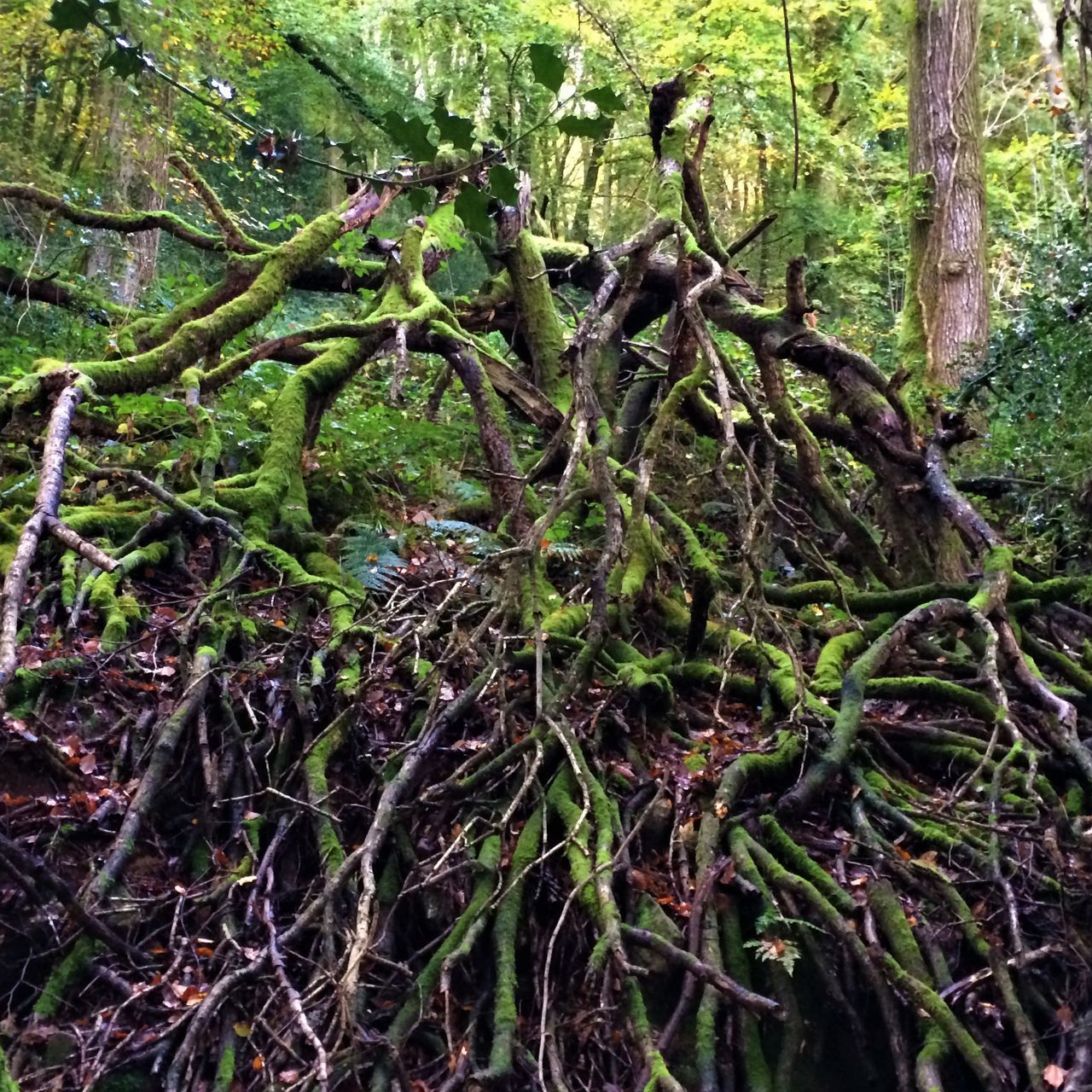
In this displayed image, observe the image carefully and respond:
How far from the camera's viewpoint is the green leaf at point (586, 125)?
143 cm

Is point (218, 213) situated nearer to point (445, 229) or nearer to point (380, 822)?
point (445, 229)

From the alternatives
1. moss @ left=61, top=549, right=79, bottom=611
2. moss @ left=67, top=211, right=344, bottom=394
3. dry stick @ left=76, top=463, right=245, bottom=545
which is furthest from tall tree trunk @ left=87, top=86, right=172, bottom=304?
moss @ left=61, top=549, right=79, bottom=611

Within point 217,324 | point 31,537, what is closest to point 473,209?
point 31,537

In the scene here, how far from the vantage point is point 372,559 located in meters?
4.86

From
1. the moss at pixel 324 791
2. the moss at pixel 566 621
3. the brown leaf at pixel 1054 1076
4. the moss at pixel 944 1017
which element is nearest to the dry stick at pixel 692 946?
the moss at pixel 944 1017

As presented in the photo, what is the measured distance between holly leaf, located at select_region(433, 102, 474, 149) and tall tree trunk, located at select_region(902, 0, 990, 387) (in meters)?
7.74

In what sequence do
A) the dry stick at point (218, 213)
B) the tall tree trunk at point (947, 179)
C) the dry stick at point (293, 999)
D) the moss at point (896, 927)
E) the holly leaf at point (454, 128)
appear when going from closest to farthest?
the holly leaf at point (454, 128) → the dry stick at point (293, 999) → the moss at point (896, 927) → the dry stick at point (218, 213) → the tall tree trunk at point (947, 179)

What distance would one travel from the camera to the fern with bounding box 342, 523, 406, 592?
4.69 m

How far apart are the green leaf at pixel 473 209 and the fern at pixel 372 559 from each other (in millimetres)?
3161

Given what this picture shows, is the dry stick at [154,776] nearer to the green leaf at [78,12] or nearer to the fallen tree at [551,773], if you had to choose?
the fallen tree at [551,773]

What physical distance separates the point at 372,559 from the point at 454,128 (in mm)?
3544

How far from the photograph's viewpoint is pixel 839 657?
4559 millimetres

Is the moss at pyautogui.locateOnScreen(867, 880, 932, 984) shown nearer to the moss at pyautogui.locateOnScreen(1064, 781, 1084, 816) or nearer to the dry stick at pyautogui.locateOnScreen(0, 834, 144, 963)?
the moss at pyautogui.locateOnScreen(1064, 781, 1084, 816)

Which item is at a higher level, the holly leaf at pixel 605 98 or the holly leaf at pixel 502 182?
the holly leaf at pixel 605 98
